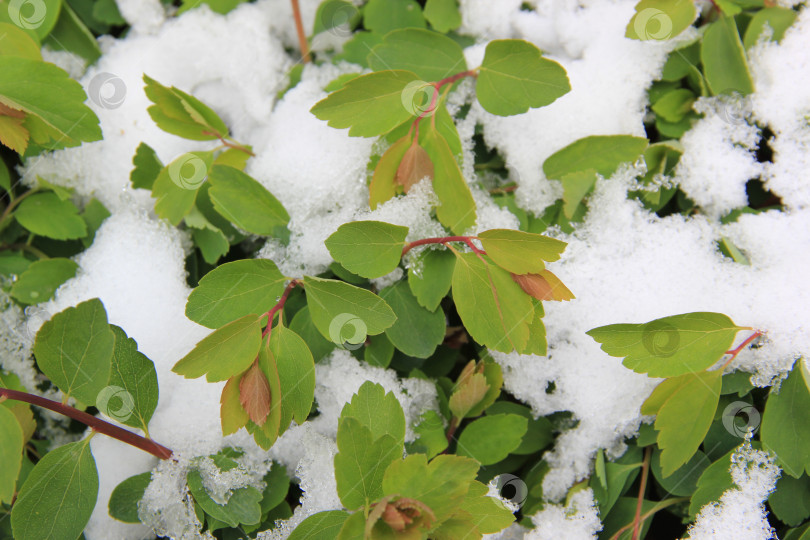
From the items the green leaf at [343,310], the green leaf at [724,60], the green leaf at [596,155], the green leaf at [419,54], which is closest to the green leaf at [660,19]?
the green leaf at [724,60]

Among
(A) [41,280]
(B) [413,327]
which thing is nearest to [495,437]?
(B) [413,327]

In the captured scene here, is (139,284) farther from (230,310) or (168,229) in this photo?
(230,310)

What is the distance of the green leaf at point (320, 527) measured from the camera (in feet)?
2.34

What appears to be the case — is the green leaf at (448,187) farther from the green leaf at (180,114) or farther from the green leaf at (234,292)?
the green leaf at (180,114)

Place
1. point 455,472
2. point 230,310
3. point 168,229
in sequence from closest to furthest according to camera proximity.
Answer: point 455,472, point 230,310, point 168,229

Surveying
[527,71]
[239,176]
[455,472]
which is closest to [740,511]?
[455,472]

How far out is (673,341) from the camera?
79cm

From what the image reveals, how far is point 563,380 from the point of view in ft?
3.00

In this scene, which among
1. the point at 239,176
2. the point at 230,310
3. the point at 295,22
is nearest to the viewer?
the point at 230,310

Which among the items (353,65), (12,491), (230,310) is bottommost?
(12,491)

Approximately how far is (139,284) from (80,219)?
0.57ft

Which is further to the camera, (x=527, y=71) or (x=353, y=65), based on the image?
(x=353, y=65)

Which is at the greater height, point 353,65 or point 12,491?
point 353,65

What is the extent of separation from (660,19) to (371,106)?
0.55m
